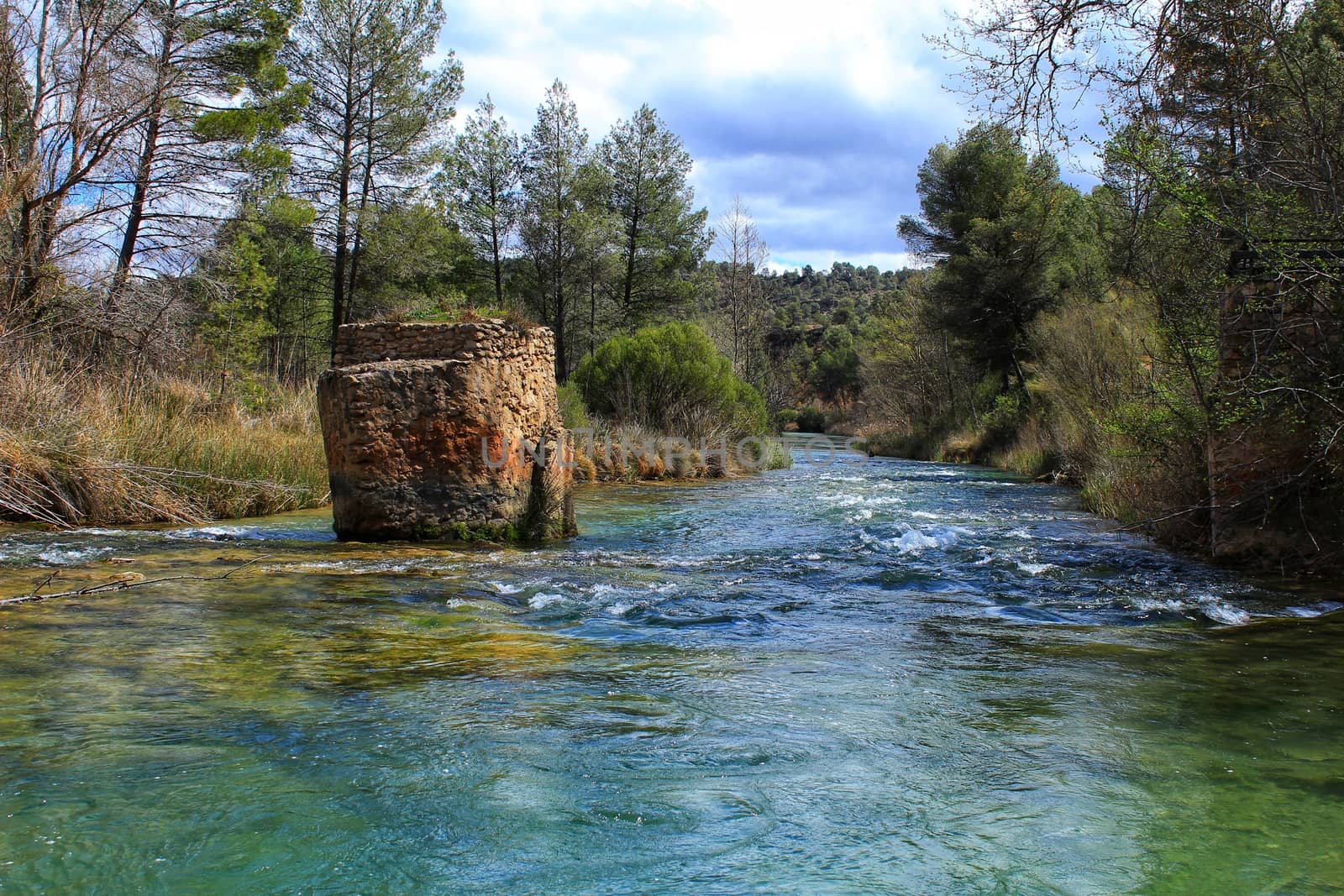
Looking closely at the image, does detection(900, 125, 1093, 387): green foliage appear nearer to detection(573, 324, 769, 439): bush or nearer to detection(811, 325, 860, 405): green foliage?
detection(573, 324, 769, 439): bush

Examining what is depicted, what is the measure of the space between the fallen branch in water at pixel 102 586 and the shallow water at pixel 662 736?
166 millimetres

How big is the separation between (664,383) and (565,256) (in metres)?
15.9

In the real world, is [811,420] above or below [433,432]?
above

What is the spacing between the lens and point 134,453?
10328 mm

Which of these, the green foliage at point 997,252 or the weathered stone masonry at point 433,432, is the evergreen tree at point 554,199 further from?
the weathered stone masonry at point 433,432

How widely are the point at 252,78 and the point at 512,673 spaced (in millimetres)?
20008

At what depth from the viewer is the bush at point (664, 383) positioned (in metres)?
21.0

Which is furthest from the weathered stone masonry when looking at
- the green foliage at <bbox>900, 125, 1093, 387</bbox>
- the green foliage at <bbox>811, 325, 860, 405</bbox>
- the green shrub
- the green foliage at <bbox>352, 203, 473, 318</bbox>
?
the green foliage at <bbox>811, 325, 860, 405</bbox>

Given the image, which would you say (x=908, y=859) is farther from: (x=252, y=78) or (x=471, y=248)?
(x=471, y=248)

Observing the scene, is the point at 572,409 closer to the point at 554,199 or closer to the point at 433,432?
the point at 433,432

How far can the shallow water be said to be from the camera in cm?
266

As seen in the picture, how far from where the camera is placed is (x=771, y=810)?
303 cm

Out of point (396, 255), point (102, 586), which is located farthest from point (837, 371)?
point (102, 586)

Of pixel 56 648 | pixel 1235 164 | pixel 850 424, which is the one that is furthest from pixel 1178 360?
pixel 850 424
